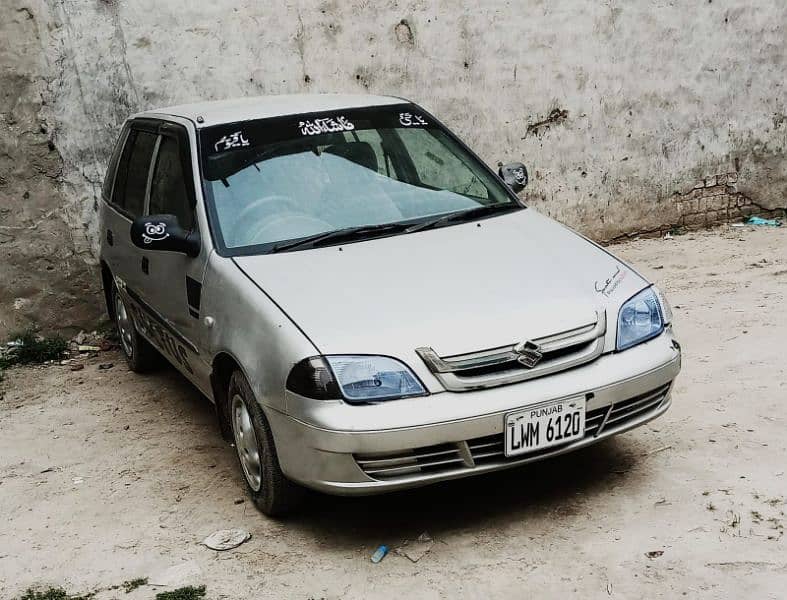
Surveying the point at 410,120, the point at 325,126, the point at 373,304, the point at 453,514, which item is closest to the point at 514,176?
the point at 410,120

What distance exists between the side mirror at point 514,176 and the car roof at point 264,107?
675 mm

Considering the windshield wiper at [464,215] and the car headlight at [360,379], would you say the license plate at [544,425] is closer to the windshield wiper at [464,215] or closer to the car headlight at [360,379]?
the car headlight at [360,379]

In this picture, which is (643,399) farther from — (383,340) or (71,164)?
(71,164)

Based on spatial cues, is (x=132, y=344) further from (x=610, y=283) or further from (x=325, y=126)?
(x=610, y=283)

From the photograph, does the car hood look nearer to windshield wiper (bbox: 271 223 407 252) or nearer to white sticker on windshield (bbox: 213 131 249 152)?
windshield wiper (bbox: 271 223 407 252)

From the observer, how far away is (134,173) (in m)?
5.74

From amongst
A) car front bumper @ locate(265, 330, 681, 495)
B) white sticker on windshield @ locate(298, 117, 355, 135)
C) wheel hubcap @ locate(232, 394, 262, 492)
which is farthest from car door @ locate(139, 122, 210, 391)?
car front bumper @ locate(265, 330, 681, 495)

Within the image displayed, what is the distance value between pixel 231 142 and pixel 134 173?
1.17 meters

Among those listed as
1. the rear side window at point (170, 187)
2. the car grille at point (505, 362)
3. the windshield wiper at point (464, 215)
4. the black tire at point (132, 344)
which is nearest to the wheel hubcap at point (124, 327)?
the black tire at point (132, 344)

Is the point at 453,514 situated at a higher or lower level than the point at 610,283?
lower

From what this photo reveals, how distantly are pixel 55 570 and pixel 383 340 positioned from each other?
1617mm

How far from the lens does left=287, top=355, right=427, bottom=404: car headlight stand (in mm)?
3512

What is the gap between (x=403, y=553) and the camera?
3770mm

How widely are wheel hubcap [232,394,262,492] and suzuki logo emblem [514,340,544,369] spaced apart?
3.67ft
